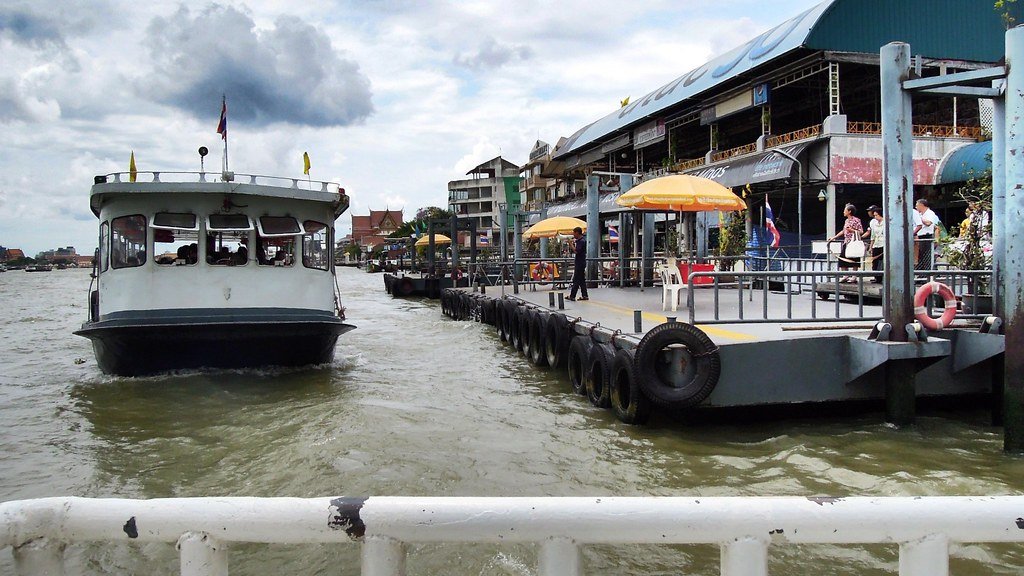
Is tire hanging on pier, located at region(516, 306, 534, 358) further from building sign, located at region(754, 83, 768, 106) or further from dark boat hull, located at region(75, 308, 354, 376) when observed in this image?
building sign, located at region(754, 83, 768, 106)

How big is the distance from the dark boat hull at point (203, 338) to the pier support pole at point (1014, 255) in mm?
8555

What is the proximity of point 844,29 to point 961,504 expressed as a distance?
85.0 feet

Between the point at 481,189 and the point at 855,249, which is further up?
the point at 481,189

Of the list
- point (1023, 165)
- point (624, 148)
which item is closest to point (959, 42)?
point (624, 148)

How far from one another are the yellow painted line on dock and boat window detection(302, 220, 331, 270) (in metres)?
4.96

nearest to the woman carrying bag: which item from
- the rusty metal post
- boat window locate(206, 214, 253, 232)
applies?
the rusty metal post

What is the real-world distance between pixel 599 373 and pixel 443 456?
2677 millimetres

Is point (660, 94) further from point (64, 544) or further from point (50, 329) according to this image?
point (64, 544)

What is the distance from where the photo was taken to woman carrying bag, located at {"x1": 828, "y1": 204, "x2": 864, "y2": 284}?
11.6 metres

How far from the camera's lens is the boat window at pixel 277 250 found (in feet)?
35.9

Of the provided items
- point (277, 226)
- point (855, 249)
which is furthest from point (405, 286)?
point (855, 249)

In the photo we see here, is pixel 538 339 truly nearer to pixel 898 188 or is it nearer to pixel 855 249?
pixel 855 249

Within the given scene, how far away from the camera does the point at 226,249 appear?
11.1 m

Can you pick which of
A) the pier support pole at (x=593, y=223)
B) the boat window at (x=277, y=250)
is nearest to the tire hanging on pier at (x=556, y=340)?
the boat window at (x=277, y=250)
